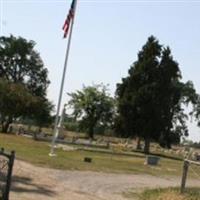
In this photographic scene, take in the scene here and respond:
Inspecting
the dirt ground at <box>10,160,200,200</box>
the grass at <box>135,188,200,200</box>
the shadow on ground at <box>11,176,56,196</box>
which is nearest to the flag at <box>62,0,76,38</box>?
the dirt ground at <box>10,160,200,200</box>

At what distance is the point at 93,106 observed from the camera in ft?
278

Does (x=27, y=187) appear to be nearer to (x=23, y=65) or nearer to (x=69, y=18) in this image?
(x=69, y=18)

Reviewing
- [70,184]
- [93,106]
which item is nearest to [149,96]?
[93,106]

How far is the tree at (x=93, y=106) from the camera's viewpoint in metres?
84.4

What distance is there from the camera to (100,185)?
2316cm

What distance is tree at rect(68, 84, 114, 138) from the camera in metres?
84.4

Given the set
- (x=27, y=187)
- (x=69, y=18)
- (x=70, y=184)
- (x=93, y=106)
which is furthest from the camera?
(x=93, y=106)

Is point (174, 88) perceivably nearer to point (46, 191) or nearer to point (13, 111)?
point (13, 111)

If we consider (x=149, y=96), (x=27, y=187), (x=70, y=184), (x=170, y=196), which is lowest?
(x=27, y=187)

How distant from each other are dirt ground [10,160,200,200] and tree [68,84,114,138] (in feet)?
179

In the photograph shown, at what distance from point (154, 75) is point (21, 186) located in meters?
48.2

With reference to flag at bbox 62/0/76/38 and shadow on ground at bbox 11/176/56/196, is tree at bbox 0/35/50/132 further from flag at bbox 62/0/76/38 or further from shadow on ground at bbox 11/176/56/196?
shadow on ground at bbox 11/176/56/196

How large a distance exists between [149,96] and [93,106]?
20.6 meters

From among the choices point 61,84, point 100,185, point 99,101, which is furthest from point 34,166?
point 99,101
